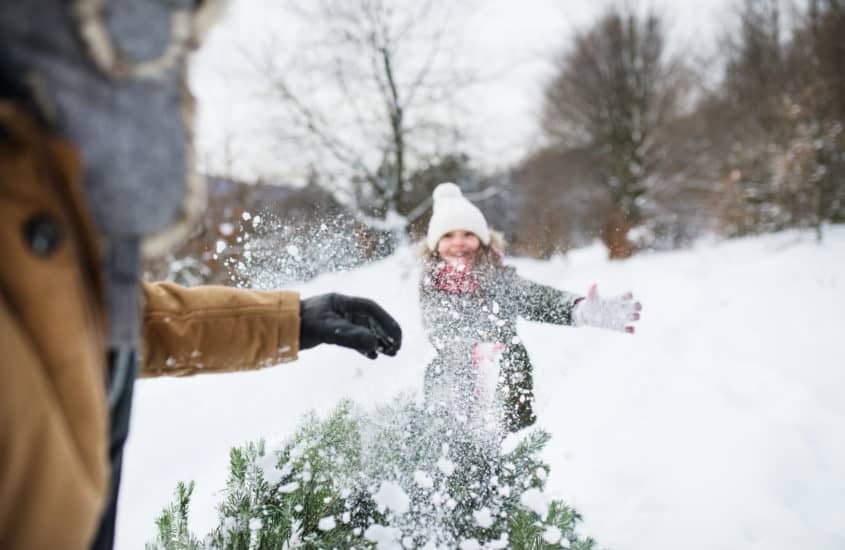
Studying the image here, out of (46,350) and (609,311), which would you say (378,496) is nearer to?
(46,350)

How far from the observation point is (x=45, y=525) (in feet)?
1.50

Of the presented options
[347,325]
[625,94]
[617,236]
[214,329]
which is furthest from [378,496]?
[625,94]

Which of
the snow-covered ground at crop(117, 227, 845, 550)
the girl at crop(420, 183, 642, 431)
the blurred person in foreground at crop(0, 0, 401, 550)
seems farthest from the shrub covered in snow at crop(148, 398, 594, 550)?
the blurred person in foreground at crop(0, 0, 401, 550)

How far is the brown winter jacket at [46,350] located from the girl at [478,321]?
209 cm

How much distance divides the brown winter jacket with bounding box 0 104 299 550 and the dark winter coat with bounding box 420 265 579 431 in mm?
2208

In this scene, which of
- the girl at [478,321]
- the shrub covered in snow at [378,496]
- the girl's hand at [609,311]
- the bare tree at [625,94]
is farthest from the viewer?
the bare tree at [625,94]

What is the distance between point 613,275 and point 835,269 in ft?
10.3

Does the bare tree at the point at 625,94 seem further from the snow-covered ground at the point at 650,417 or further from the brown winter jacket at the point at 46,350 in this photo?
the brown winter jacket at the point at 46,350

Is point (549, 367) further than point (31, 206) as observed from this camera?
Yes

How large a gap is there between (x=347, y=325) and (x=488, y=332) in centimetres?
167

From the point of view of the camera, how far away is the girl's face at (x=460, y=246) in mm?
2883

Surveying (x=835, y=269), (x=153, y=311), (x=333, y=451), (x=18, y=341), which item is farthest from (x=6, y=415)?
(x=835, y=269)

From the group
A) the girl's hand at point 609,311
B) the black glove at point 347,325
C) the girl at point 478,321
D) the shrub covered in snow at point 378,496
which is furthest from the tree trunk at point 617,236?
the black glove at point 347,325

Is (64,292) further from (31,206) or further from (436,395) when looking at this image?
(436,395)
